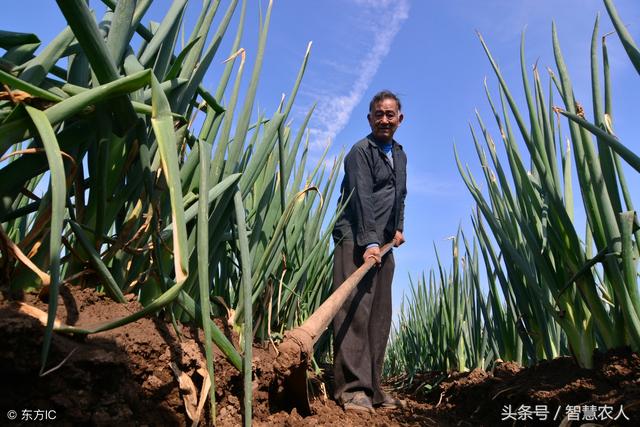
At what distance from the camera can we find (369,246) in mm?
1902

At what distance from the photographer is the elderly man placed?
1880 millimetres

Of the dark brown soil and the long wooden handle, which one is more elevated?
the long wooden handle

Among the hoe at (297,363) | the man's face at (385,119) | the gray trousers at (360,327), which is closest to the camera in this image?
the hoe at (297,363)

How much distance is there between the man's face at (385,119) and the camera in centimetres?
221

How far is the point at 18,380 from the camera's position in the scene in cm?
59

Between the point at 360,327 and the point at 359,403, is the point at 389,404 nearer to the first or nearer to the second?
the point at 359,403

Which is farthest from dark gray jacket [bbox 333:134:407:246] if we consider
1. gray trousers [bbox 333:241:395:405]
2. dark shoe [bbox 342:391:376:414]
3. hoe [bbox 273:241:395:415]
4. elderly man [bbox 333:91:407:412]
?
hoe [bbox 273:241:395:415]

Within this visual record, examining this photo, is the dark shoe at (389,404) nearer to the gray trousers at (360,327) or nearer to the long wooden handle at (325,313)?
the gray trousers at (360,327)

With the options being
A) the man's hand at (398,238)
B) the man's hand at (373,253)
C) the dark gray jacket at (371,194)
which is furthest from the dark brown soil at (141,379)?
the man's hand at (398,238)

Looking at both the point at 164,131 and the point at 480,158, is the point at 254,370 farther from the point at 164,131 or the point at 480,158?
the point at 480,158

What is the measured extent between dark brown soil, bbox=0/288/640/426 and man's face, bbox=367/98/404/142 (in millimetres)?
1287

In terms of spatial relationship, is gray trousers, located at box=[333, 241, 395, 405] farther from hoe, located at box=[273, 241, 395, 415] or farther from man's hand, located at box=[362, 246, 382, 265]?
hoe, located at box=[273, 241, 395, 415]

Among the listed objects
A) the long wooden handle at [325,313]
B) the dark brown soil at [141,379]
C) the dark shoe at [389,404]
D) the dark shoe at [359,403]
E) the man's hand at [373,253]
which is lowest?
the dark shoe at [389,404]

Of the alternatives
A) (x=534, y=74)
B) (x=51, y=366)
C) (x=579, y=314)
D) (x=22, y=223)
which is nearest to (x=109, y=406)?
(x=51, y=366)
